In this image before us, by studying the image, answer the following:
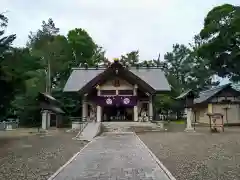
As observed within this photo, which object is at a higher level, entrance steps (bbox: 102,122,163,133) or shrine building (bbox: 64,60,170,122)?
shrine building (bbox: 64,60,170,122)

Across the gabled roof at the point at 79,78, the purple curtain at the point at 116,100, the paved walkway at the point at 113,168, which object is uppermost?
the gabled roof at the point at 79,78

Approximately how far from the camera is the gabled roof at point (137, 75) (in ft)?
106

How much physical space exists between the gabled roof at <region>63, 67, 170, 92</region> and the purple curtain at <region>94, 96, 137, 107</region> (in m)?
3.62

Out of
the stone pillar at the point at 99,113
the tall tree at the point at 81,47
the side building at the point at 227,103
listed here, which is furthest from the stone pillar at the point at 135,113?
the tall tree at the point at 81,47

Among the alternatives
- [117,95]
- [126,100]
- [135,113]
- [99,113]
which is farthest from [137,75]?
[99,113]

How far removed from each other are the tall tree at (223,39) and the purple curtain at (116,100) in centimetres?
1223

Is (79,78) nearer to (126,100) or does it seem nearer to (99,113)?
(99,113)

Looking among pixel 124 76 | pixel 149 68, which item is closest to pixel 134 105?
pixel 124 76

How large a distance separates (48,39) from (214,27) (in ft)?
73.8

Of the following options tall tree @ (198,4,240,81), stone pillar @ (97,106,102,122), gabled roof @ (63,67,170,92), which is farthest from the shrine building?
tall tree @ (198,4,240,81)

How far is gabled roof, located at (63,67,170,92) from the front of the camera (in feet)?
106

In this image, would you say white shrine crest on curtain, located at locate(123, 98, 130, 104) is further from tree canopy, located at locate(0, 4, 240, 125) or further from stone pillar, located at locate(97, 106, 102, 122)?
tree canopy, located at locate(0, 4, 240, 125)

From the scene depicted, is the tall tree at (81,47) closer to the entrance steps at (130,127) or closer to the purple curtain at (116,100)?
the purple curtain at (116,100)

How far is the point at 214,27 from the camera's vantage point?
3403 cm
